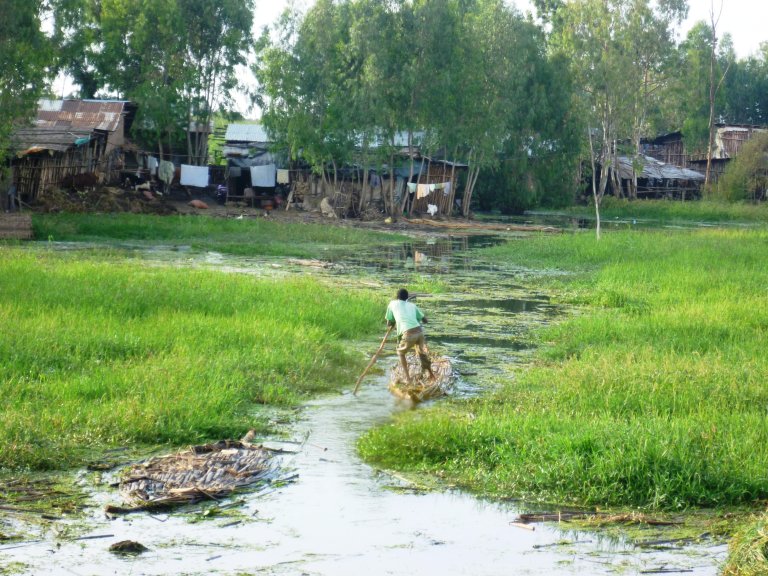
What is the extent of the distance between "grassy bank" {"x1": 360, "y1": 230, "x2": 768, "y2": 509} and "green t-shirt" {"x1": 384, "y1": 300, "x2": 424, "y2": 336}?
3.93 feet

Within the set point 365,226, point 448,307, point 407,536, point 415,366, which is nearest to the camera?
point 407,536

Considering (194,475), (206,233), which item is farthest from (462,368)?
(206,233)

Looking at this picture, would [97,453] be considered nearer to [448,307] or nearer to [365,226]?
[448,307]

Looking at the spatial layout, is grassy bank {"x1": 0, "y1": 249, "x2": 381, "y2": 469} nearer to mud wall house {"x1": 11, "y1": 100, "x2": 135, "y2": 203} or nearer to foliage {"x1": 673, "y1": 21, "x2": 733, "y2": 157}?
mud wall house {"x1": 11, "y1": 100, "x2": 135, "y2": 203}

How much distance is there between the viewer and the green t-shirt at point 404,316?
10250 mm

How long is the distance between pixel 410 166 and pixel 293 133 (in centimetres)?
606

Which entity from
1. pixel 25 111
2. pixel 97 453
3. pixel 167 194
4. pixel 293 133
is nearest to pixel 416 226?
pixel 293 133

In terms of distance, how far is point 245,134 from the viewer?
147ft

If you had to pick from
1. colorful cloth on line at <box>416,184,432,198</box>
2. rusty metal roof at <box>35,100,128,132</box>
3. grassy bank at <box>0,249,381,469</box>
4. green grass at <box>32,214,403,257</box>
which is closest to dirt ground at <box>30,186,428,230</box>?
green grass at <box>32,214,403,257</box>

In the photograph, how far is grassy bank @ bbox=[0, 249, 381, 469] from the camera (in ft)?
25.3

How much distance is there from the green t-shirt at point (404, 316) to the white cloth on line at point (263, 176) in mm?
31479

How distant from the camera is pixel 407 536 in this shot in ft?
19.8

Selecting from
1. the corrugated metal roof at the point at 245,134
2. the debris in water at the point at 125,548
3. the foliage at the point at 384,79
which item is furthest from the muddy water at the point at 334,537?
the corrugated metal roof at the point at 245,134

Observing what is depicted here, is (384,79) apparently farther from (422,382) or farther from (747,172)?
(422,382)
